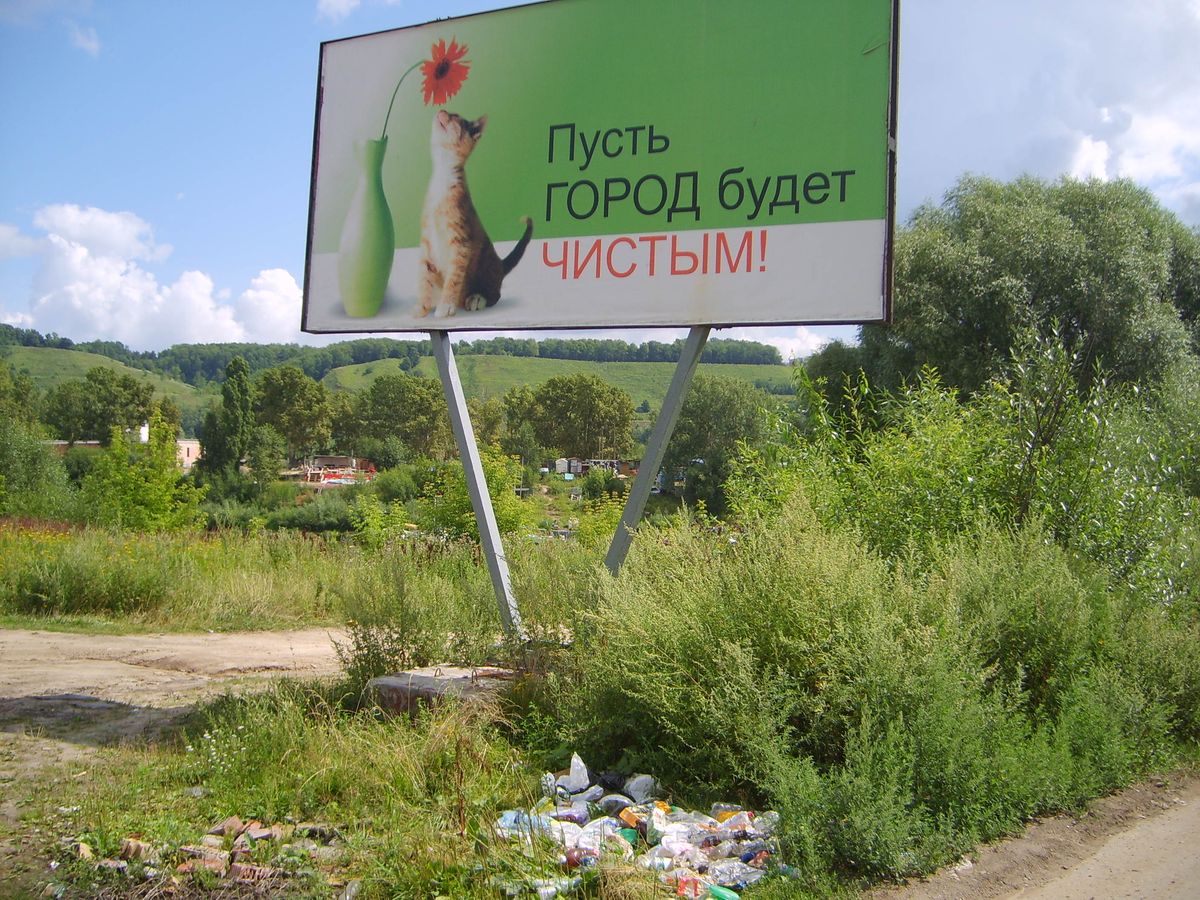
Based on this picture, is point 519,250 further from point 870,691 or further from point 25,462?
point 25,462

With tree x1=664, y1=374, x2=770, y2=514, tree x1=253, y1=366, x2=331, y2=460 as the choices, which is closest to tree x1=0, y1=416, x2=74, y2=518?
tree x1=664, y1=374, x2=770, y2=514

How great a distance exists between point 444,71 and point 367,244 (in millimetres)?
1597

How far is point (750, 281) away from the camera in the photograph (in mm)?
6891

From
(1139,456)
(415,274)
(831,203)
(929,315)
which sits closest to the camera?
(831,203)

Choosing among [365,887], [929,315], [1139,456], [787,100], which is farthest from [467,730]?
[929,315]

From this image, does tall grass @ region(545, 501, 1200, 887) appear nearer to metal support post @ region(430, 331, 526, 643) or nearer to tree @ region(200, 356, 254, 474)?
metal support post @ region(430, 331, 526, 643)

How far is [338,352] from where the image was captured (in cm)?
16088

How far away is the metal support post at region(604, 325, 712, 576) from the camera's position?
22.8 feet

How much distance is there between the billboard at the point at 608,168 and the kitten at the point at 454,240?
2 cm

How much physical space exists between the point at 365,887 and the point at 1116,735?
4.35 m

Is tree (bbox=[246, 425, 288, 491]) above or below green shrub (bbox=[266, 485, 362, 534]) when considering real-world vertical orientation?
above

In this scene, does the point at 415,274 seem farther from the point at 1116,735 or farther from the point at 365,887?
the point at 1116,735

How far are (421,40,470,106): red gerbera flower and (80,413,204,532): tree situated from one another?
547 inches

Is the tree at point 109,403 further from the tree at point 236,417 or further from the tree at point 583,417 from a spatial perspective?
the tree at point 583,417
